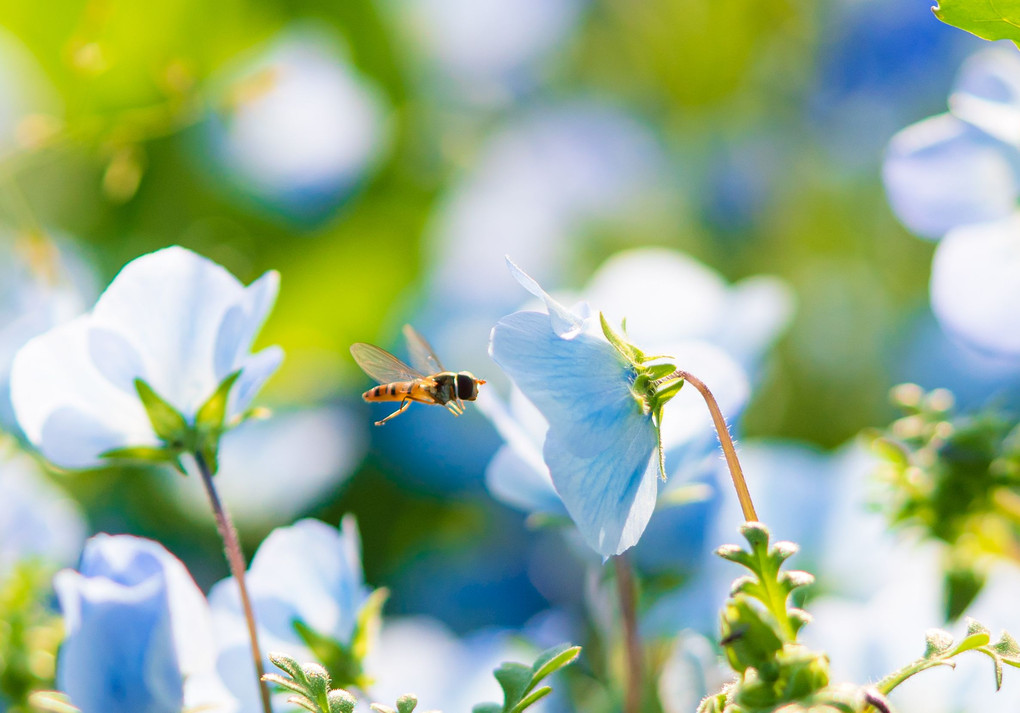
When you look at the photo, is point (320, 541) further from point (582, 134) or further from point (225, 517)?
point (582, 134)

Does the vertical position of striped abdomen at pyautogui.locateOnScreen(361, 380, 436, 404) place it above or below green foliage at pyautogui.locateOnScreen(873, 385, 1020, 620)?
above

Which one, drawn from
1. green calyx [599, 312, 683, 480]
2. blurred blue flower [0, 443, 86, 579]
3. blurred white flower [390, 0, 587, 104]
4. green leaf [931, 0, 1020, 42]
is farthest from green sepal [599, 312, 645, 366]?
blurred white flower [390, 0, 587, 104]

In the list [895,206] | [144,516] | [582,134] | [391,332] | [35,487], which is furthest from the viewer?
[582,134]

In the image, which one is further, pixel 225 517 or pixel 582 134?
pixel 582 134

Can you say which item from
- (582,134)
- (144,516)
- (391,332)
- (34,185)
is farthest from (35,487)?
(582,134)

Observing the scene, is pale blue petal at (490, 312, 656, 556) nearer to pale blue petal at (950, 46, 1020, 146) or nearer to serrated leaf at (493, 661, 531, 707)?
serrated leaf at (493, 661, 531, 707)

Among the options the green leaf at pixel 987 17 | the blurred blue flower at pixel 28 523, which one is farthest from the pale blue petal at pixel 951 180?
the blurred blue flower at pixel 28 523

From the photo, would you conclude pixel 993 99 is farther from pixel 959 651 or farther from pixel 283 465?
pixel 283 465
